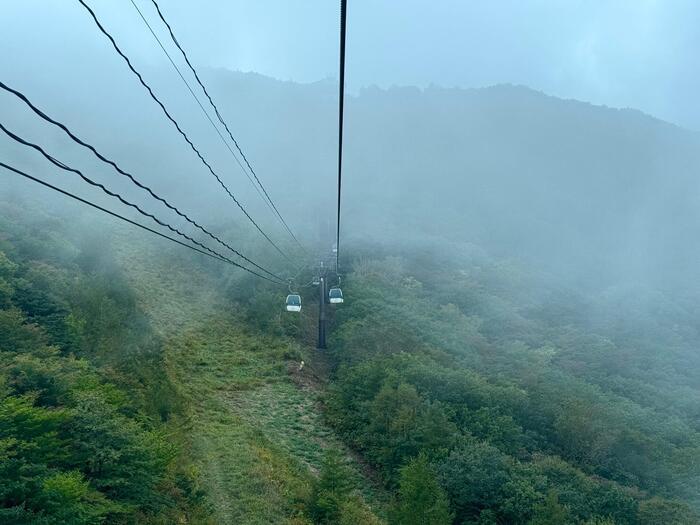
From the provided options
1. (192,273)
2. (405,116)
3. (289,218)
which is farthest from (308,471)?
(405,116)

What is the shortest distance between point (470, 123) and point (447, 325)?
79.3 meters

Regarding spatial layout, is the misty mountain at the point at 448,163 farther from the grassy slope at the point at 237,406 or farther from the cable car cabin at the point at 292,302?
the cable car cabin at the point at 292,302

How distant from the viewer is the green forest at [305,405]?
1020 centimetres

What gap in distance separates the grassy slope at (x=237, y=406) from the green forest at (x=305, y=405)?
0.31 ft

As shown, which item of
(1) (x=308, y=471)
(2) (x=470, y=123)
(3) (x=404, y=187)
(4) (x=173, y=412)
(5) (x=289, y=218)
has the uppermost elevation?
(2) (x=470, y=123)

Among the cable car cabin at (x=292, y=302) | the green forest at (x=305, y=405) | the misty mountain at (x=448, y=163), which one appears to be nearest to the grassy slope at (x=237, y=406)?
the green forest at (x=305, y=405)

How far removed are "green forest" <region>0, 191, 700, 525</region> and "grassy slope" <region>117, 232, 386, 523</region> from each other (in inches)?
3.7

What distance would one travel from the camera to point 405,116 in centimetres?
9956

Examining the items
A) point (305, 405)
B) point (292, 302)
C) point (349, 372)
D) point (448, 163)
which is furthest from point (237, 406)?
point (448, 163)

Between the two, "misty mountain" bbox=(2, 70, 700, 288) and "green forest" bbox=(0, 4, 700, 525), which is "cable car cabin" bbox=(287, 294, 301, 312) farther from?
"misty mountain" bbox=(2, 70, 700, 288)

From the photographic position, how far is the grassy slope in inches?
522

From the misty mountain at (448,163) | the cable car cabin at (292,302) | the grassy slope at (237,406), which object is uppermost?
the misty mountain at (448,163)

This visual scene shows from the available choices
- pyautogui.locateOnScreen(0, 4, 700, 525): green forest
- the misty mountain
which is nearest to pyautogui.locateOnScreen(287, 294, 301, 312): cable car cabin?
pyautogui.locateOnScreen(0, 4, 700, 525): green forest

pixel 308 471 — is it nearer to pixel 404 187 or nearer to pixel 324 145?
pixel 404 187
